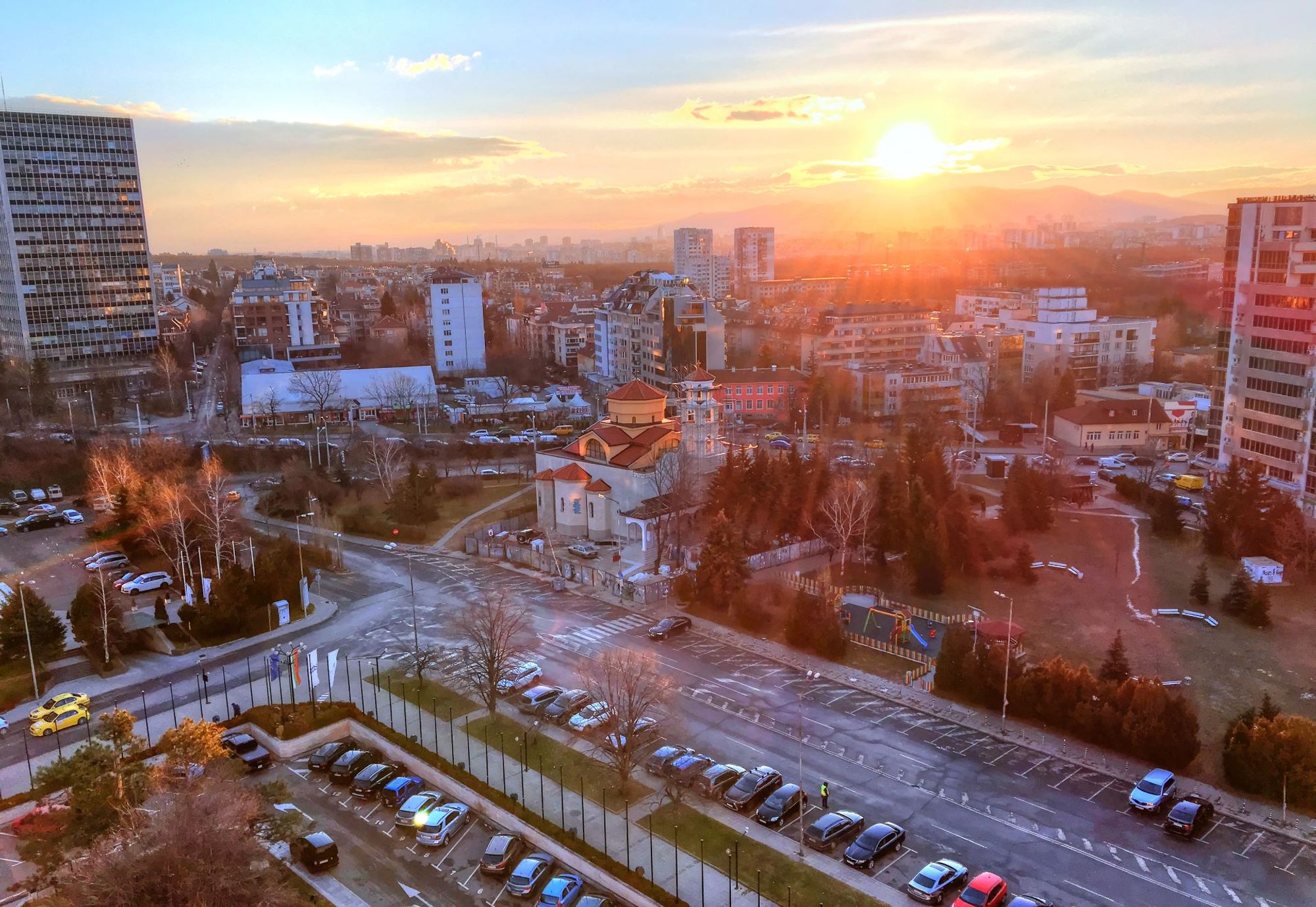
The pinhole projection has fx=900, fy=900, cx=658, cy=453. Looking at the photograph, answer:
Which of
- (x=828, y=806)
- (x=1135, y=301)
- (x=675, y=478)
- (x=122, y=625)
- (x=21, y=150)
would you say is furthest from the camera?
(x=1135, y=301)

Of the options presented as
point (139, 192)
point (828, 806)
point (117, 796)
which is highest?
point (139, 192)

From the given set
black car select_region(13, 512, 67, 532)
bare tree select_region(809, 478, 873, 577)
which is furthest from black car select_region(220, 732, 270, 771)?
black car select_region(13, 512, 67, 532)

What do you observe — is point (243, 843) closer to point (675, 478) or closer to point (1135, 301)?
point (675, 478)

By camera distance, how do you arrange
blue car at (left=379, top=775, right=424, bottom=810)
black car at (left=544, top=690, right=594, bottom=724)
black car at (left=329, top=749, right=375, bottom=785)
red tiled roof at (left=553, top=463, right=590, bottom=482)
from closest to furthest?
blue car at (left=379, top=775, right=424, bottom=810) → black car at (left=329, top=749, right=375, bottom=785) → black car at (left=544, top=690, right=594, bottom=724) → red tiled roof at (left=553, top=463, right=590, bottom=482)

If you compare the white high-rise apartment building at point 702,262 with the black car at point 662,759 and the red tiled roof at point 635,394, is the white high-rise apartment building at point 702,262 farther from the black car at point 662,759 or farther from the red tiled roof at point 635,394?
the black car at point 662,759

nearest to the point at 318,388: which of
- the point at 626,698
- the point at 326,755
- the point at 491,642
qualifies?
the point at 491,642

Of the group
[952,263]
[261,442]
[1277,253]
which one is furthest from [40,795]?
[952,263]

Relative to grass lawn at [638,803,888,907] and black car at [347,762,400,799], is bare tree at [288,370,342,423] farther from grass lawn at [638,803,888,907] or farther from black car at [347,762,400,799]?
grass lawn at [638,803,888,907]
